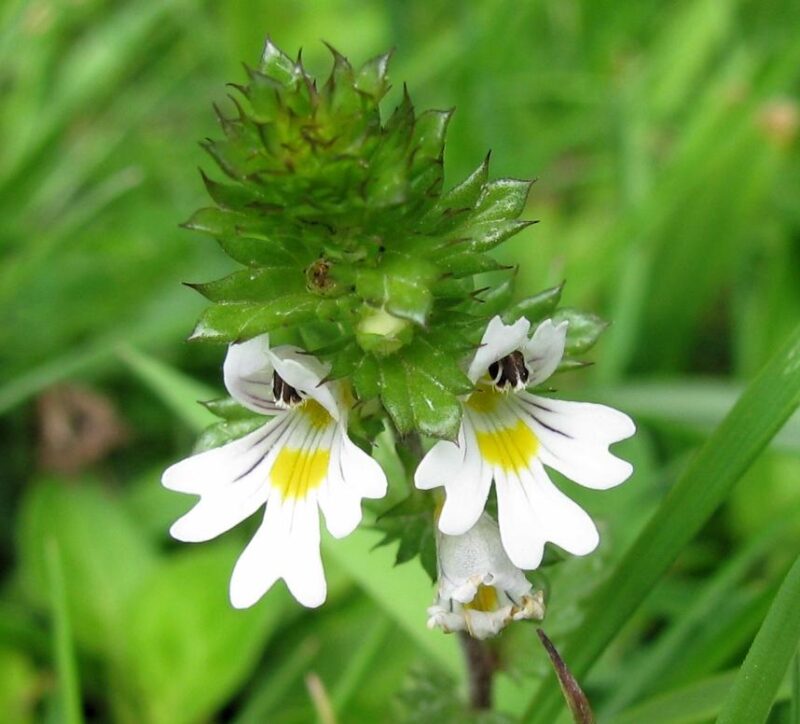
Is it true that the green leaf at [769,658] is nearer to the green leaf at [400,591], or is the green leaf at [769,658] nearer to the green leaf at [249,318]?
the green leaf at [249,318]

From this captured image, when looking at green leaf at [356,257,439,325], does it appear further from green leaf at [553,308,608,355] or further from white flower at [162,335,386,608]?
green leaf at [553,308,608,355]

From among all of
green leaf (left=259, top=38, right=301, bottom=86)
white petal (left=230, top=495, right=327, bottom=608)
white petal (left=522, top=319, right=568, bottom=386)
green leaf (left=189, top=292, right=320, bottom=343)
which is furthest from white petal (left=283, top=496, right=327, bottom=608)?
green leaf (left=259, top=38, right=301, bottom=86)

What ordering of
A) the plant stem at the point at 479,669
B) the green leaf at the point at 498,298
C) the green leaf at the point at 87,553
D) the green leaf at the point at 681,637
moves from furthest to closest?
the green leaf at the point at 87,553, the green leaf at the point at 681,637, the plant stem at the point at 479,669, the green leaf at the point at 498,298

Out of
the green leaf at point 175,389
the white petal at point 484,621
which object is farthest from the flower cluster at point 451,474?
the green leaf at point 175,389

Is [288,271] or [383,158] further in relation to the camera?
[288,271]

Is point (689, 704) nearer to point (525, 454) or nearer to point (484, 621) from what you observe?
point (484, 621)

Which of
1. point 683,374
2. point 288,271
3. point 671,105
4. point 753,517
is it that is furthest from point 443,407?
point 671,105

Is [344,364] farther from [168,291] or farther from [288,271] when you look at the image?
Answer: [168,291]
